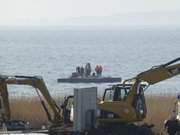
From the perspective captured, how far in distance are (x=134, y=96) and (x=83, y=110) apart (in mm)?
1811

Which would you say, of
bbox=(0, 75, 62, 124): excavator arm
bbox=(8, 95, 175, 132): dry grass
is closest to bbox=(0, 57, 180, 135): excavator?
bbox=(0, 75, 62, 124): excavator arm

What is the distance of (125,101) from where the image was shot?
2869 centimetres

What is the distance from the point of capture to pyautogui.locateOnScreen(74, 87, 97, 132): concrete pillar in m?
28.5

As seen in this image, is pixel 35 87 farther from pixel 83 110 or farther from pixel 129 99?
pixel 129 99

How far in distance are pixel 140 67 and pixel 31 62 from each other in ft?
61.4

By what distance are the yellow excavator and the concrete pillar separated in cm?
49

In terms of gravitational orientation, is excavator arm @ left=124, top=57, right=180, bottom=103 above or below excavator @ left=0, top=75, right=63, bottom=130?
above

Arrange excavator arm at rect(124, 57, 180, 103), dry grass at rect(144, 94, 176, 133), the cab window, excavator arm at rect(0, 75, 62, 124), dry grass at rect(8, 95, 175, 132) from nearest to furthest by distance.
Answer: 1. excavator arm at rect(124, 57, 180, 103)
2. the cab window
3. excavator arm at rect(0, 75, 62, 124)
4. dry grass at rect(144, 94, 176, 133)
5. dry grass at rect(8, 95, 175, 132)

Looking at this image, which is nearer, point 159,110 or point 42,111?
point 159,110

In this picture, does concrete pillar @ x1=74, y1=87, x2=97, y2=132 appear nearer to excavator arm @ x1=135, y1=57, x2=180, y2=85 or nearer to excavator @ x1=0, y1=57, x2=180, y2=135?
excavator @ x1=0, y1=57, x2=180, y2=135

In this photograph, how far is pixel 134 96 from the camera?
93.7 feet

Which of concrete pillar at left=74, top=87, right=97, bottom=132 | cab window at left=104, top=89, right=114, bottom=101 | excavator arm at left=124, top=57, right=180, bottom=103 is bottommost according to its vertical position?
concrete pillar at left=74, top=87, right=97, bottom=132

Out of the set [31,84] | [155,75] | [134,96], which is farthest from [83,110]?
[31,84]

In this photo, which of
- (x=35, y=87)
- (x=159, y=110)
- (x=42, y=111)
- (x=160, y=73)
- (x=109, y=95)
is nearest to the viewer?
(x=160, y=73)
